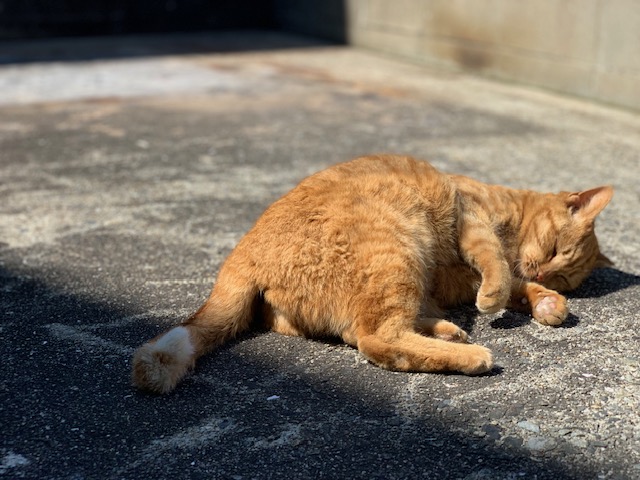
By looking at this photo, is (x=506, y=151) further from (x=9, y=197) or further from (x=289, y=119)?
(x=9, y=197)

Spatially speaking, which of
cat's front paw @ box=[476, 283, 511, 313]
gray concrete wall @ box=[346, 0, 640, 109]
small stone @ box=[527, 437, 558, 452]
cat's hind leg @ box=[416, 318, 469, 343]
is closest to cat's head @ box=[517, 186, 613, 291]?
cat's front paw @ box=[476, 283, 511, 313]

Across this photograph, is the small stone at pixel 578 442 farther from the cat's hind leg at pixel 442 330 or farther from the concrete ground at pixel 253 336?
the cat's hind leg at pixel 442 330

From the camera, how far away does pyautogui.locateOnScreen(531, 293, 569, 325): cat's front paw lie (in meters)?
3.73

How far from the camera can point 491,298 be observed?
3635 millimetres

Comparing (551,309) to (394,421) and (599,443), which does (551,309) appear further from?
(394,421)

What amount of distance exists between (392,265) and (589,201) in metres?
1.17

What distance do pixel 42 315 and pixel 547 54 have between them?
6.91 m

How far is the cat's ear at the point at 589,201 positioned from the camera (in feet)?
13.0

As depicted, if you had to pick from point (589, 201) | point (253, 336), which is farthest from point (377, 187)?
point (589, 201)

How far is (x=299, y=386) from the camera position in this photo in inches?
127

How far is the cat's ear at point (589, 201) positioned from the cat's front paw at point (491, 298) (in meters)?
0.64

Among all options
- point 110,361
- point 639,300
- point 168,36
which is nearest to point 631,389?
point 639,300

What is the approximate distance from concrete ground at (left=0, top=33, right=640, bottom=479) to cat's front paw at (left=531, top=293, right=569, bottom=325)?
41mm

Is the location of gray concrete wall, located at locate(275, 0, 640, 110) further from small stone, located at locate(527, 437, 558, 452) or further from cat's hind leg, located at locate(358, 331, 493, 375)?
small stone, located at locate(527, 437, 558, 452)
